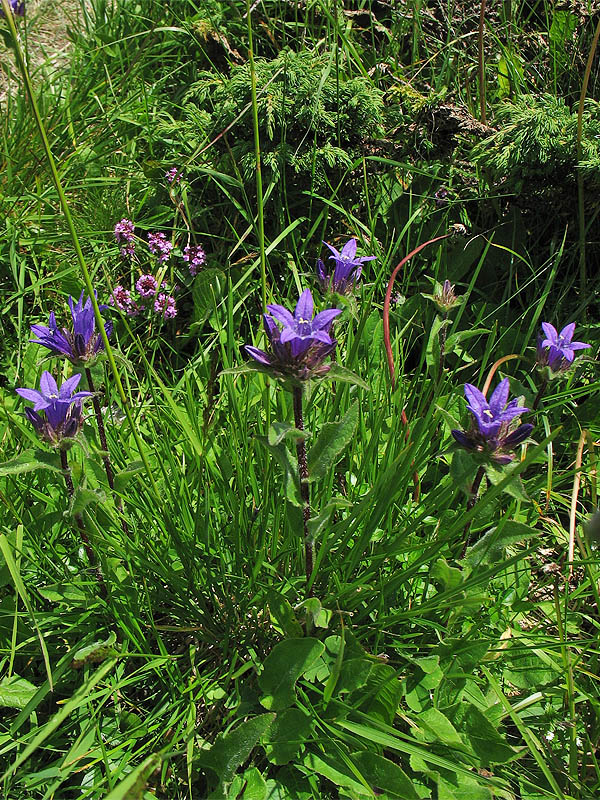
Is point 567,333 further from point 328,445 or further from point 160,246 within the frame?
point 160,246

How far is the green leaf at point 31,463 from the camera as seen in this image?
58.6 inches

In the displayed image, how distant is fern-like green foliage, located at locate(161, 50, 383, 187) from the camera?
271cm

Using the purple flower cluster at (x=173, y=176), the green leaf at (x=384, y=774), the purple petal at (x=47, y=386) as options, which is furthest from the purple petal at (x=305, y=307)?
the purple flower cluster at (x=173, y=176)

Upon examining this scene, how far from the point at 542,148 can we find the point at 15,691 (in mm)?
2375

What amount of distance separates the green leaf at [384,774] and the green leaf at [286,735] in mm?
130

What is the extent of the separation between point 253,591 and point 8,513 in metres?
0.74

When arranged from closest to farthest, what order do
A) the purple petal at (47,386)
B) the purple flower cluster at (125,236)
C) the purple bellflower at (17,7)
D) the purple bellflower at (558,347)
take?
the purple petal at (47,386)
the purple bellflower at (558,347)
the purple bellflower at (17,7)
the purple flower cluster at (125,236)

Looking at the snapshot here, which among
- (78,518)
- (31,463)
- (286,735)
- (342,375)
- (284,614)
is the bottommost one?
(286,735)

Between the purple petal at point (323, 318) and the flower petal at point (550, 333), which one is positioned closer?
the purple petal at point (323, 318)

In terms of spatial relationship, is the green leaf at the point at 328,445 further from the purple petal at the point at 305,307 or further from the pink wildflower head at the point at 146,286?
the pink wildflower head at the point at 146,286

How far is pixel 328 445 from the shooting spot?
1515mm

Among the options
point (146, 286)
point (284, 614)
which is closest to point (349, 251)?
point (284, 614)

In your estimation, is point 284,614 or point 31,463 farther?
point 284,614

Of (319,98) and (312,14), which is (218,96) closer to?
(319,98)
